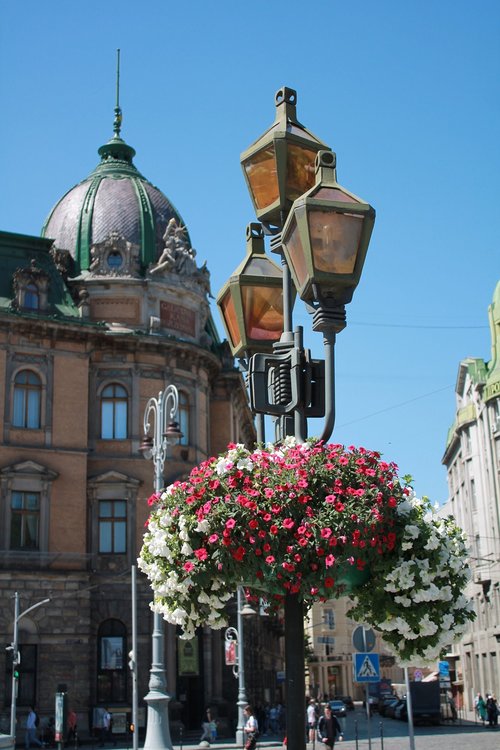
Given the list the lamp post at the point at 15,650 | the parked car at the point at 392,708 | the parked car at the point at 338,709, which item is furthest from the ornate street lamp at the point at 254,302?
the parked car at the point at 338,709

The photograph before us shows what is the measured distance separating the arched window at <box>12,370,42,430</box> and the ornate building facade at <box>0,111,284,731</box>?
6cm

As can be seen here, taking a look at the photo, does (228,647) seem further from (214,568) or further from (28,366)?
(214,568)

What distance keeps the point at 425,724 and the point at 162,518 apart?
163 ft

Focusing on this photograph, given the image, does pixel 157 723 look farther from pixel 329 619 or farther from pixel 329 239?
pixel 329 619

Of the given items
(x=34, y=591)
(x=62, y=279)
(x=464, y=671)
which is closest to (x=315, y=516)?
(x=34, y=591)

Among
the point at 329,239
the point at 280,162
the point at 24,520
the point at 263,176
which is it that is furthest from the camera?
the point at 24,520

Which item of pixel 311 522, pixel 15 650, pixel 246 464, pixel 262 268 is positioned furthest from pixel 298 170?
pixel 15 650

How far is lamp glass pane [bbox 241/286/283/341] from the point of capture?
29.3 feet

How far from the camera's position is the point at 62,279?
152 ft

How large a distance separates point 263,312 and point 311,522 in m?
2.81

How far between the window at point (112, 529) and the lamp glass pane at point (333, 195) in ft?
122

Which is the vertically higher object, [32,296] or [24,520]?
[32,296]

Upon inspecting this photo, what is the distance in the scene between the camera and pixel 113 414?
148 feet

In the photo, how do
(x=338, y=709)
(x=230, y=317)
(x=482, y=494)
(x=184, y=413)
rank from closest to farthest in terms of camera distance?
(x=230, y=317) < (x=184, y=413) < (x=482, y=494) < (x=338, y=709)
